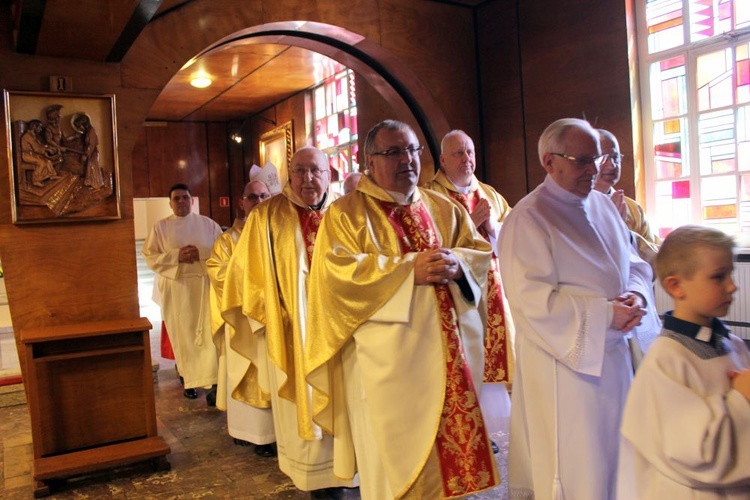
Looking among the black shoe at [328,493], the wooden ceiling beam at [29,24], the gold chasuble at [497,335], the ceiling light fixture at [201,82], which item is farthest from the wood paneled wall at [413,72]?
the ceiling light fixture at [201,82]

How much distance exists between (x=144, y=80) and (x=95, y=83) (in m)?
0.31

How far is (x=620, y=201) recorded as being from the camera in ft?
11.7

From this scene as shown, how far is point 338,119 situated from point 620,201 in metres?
7.96

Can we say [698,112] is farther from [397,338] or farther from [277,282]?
[397,338]

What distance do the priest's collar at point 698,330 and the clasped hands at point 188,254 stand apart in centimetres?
488

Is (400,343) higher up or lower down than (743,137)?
lower down

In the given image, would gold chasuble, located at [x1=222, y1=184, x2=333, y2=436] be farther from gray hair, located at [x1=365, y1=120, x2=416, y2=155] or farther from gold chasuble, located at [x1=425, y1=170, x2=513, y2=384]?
gold chasuble, located at [x1=425, y1=170, x2=513, y2=384]

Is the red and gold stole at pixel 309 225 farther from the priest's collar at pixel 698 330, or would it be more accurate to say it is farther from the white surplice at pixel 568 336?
the priest's collar at pixel 698 330

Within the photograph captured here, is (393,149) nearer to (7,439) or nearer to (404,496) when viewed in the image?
(404,496)

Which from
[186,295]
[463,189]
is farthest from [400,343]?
[186,295]

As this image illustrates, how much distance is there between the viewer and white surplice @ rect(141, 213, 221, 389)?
231 inches

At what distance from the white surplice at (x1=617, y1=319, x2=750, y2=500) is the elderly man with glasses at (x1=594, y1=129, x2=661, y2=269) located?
1.90m

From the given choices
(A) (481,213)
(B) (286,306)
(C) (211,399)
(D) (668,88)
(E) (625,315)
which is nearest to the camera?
(E) (625,315)

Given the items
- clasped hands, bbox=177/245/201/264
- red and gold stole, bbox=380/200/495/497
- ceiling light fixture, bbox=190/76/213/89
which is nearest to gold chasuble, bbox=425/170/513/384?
red and gold stole, bbox=380/200/495/497
